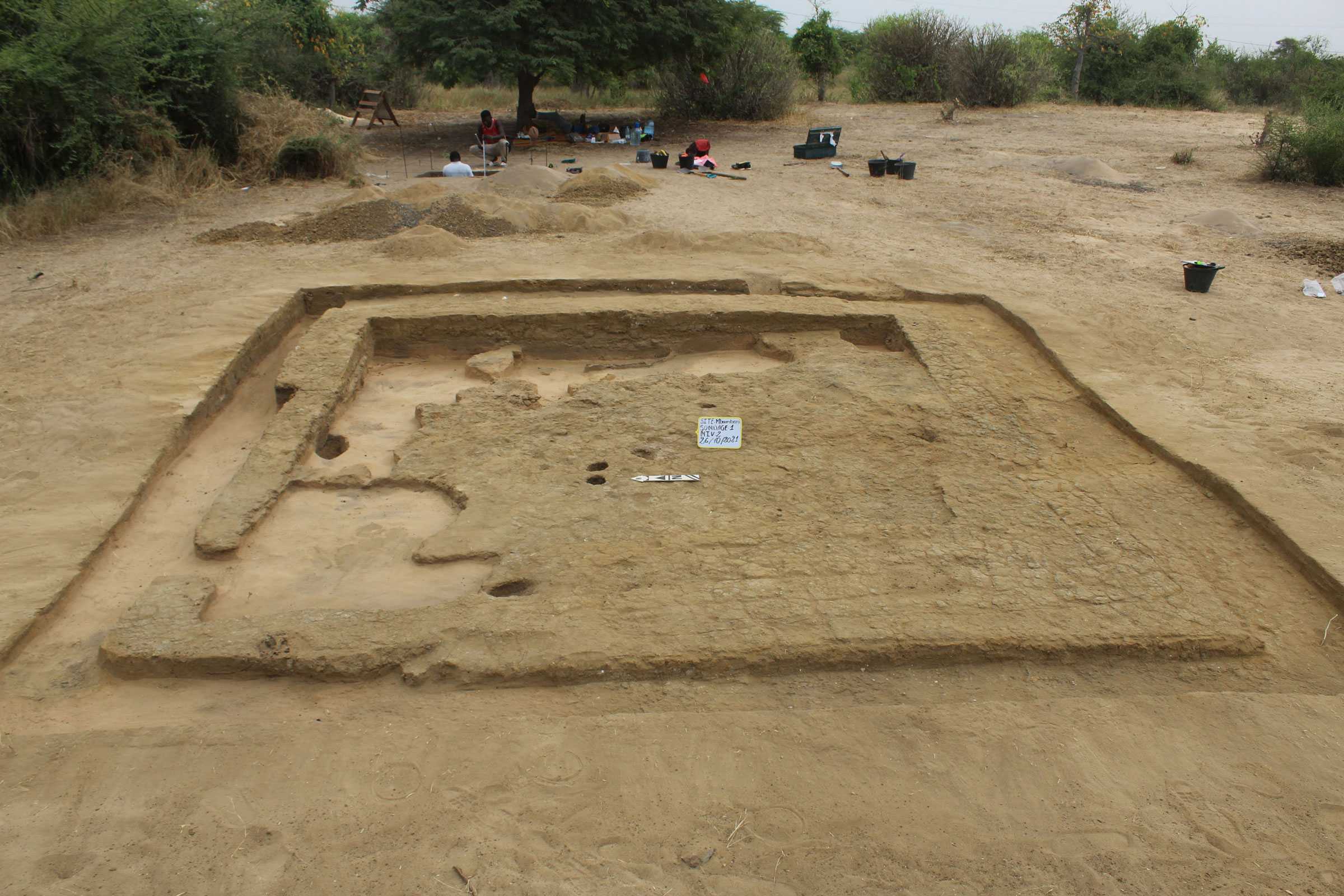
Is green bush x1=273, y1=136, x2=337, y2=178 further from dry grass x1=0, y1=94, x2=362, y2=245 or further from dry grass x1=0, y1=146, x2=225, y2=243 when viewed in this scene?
dry grass x1=0, y1=146, x2=225, y2=243

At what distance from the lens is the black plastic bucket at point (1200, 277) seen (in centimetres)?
648

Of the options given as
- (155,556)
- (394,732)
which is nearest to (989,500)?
(394,732)

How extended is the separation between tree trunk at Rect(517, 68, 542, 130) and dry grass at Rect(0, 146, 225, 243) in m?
5.28

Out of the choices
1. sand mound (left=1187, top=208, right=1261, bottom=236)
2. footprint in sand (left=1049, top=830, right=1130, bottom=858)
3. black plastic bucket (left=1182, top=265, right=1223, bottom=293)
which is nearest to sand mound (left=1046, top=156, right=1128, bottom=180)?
sand mound (left=1187, top=208, right=1261, bottom=236)

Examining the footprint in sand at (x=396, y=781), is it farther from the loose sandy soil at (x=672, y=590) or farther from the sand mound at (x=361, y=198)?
the sand mound at (x=361, y=198)

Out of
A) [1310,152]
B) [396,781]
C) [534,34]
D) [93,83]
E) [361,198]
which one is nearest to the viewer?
[396,781]

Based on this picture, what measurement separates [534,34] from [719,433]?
11.4 m

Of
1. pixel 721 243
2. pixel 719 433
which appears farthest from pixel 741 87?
pixel 719 433

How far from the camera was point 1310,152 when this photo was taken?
10750 mm

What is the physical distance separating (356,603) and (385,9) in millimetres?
13499

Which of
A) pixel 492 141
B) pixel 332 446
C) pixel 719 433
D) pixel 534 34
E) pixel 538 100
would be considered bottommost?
pixel 332 446

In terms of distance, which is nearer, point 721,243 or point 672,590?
point 672,590

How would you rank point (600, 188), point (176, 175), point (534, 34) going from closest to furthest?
point (600, 188)
point (176, 175)
point (534, 34)

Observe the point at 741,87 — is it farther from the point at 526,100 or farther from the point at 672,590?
the point at 672,590
